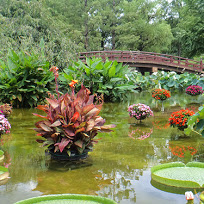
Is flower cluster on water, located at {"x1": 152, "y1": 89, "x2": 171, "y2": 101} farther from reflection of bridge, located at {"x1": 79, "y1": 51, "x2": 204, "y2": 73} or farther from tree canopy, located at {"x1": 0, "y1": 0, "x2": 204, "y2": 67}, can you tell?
tree canopy, located at {"x1": 0, "y1": 0, "x2": 204, "y2": 67}

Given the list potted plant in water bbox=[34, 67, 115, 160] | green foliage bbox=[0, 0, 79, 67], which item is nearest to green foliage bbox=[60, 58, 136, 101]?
green foliage bbox=[0, 0, 79, 67]

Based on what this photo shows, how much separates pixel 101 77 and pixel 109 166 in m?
6.78

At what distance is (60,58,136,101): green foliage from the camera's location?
33.3ft

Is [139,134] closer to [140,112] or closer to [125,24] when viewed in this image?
[140,112]

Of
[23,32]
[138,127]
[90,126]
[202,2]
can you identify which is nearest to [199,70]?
[202,2]

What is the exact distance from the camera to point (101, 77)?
33.8ft

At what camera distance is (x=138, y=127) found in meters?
6.27

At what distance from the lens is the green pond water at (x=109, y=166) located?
9.73ft

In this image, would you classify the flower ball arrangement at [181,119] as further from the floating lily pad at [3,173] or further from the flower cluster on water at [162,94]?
the flower cluster on water at [162,94]

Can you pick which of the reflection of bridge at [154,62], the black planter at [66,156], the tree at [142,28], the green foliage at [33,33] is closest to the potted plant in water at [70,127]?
the black planter at [66,156]

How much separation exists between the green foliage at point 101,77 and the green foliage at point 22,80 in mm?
1420

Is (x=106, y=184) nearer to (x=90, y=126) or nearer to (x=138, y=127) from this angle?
(x=90, y=126)

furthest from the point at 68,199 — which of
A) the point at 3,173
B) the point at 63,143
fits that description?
the point at 63,143

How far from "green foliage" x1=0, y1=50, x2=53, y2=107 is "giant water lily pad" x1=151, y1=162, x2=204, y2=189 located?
6.03m
